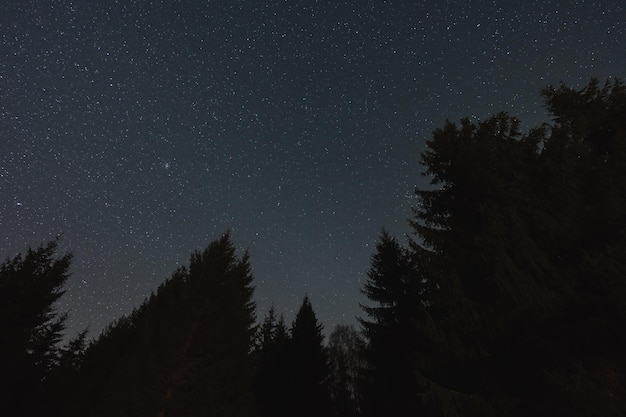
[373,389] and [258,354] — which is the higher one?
[258,354]

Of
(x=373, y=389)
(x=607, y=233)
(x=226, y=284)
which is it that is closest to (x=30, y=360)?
(x=226, y=284)

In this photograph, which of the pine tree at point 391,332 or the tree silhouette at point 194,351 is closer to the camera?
the tree silhouette at point 194,351

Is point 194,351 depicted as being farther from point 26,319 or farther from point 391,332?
point 26,319

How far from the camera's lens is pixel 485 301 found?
26.9 ft

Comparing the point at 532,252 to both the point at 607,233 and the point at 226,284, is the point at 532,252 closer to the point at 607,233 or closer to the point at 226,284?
the point at 607,233

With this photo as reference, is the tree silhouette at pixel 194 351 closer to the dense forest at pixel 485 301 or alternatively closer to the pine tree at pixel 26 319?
the dense forest at pixel 485 301

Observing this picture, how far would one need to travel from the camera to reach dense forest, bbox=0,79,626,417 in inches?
261

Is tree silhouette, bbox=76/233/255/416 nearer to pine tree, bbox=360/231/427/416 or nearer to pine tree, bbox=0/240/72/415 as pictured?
pine tree, bbox=360/231/427/416

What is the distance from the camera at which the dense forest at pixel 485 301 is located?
6.62 m

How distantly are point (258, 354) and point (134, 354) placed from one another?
892 inches

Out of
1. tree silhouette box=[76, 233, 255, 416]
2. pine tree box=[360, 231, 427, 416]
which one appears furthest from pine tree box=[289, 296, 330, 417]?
tree silhouette box=[76, 233, 255, 416]

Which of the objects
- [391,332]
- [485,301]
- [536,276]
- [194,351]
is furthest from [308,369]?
[536,276]

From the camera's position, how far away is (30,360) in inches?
799

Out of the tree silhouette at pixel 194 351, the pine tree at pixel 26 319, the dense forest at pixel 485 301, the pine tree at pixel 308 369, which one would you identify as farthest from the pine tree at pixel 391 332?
the pine tree at pixel 26 319
